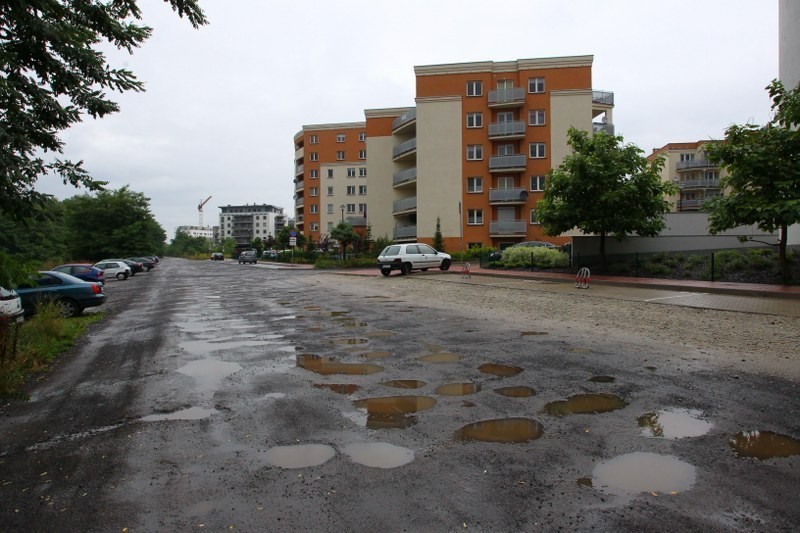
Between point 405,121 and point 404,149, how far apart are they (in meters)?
2.97

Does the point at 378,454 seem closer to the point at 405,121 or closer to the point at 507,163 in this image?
the point at 507,163

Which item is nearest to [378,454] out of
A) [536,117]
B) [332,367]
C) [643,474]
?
[643,474]

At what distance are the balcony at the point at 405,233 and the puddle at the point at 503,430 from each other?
45.2 meters

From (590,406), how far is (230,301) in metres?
14.5

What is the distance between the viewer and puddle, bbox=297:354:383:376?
675 cm

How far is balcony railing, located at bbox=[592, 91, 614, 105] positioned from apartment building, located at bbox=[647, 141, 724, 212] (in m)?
21.4

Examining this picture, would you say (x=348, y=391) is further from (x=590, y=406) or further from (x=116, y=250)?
(x=116, y=250)

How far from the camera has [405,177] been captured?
5175cm

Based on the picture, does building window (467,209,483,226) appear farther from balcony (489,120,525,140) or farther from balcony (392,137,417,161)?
balcony (392,137,417,161)

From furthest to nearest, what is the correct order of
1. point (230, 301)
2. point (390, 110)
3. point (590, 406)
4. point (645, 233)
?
point (390, 110), point (645, 233), point (230, 301), point (590, 406)

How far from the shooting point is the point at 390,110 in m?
57.9

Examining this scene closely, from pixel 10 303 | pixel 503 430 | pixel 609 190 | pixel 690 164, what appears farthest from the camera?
pixel 690 164

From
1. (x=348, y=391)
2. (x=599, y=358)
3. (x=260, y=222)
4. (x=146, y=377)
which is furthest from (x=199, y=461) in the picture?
(x=260, y=222)

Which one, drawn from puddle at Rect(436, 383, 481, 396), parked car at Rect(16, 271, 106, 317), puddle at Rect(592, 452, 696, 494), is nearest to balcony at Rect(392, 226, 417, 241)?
parked car at Rect(16, 271, 106, 317)
